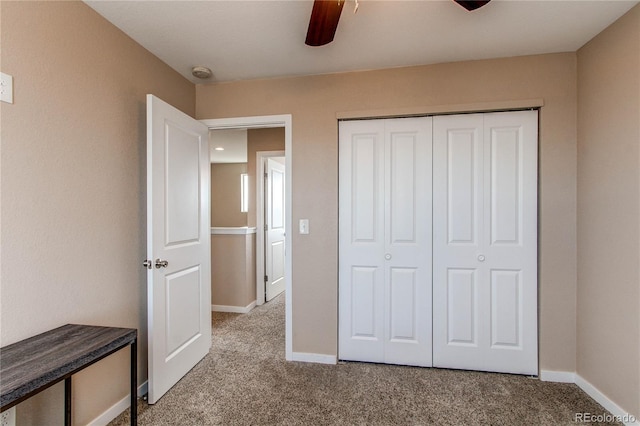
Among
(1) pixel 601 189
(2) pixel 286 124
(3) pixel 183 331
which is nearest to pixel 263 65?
(2) pixel 286 124

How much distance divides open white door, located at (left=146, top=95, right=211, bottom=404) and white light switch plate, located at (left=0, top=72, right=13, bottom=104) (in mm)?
651

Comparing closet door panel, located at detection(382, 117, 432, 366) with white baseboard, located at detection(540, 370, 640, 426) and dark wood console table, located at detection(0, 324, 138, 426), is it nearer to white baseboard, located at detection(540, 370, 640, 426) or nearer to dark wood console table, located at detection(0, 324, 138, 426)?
white baseboard, located at detection(540, 370, 640, 426)

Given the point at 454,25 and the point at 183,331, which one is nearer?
the point at 454,25

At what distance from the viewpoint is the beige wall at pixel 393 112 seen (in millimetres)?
2168

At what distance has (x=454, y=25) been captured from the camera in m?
1.85

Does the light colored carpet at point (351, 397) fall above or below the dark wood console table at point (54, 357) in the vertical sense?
below

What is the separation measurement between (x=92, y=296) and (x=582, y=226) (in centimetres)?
310

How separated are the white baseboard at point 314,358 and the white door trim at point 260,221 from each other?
66.0 inches

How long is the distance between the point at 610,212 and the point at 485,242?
0.71 m

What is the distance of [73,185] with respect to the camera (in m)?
1.60

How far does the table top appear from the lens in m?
1.05

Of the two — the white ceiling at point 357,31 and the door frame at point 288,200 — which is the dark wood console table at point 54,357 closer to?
the door frame at point 288,200

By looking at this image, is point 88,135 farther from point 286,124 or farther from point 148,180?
point 286,124

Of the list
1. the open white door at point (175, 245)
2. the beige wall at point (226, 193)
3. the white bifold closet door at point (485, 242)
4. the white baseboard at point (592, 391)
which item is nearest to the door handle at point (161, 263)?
the open white door at point (175, 245)
